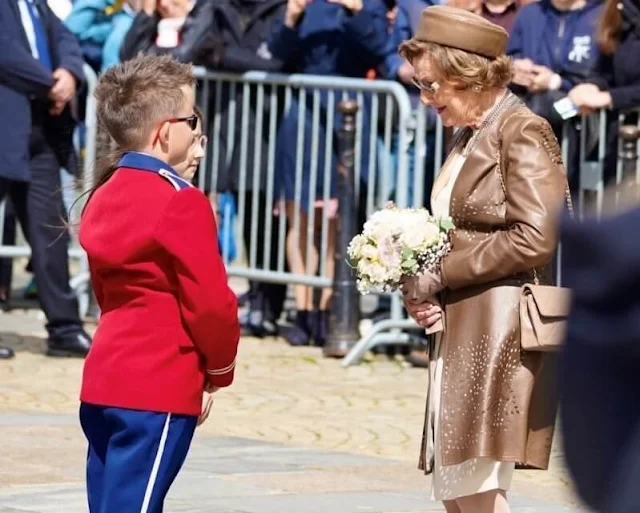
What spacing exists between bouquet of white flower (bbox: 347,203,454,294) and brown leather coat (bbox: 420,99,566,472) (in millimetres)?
61

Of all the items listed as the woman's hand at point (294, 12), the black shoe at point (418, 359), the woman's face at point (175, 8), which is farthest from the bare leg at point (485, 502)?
the woman's face at point (175, 8)

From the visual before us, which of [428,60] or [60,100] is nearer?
[428,60]

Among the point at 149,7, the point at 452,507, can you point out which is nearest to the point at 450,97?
the point at 452,507

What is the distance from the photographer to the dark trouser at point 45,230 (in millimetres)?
10008

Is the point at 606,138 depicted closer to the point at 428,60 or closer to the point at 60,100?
the point at 60,100

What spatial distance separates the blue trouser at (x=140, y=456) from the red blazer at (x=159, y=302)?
3 cm

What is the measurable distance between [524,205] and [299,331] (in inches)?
252

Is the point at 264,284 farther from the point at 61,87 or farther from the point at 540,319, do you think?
the point at 540,319

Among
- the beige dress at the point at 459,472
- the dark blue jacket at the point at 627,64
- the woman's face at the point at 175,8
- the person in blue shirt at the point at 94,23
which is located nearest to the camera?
the beige dress at the point at 459,472

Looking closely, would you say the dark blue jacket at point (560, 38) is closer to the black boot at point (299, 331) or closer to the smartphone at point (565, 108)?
the smartphone at point (565, 108)

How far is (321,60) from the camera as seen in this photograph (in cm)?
1088

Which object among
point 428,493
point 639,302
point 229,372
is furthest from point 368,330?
point 639,302

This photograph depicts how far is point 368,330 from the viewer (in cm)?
1041

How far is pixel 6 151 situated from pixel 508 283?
18.2 feet
